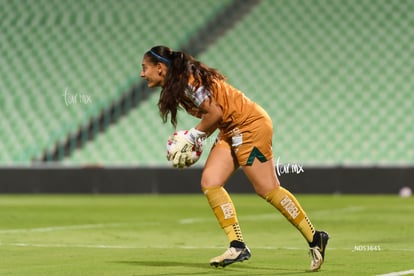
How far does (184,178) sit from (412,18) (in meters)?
6.93

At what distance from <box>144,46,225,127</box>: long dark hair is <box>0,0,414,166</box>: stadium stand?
14.1m

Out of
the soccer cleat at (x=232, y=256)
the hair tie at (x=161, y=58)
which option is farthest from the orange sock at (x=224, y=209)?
the hair tie at (x=161, y=58)

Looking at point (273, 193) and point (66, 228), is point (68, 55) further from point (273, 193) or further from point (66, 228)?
point (273, 193)

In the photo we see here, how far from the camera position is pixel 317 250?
8219 mm

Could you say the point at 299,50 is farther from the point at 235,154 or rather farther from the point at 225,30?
the point at 235,154

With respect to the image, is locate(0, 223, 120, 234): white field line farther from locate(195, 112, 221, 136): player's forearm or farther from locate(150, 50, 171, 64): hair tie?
locate(195, 112, 221, 136): player's forearm

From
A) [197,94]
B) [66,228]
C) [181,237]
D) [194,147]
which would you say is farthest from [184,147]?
[66,228]

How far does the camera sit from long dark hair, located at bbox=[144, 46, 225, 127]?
26.7 feet

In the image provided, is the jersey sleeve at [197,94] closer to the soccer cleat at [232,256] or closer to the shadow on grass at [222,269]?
the soccer cleat at [232,256]

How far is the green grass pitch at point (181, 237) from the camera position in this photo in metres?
8.36

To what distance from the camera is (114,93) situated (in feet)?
80.8

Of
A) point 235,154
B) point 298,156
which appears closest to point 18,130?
point 298,156

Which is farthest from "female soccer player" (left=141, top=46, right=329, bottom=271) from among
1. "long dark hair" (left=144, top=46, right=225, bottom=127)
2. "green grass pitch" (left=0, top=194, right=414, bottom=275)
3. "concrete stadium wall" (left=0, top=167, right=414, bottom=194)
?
"concrete stadium wall" (left=0, top=167, right=414, bottom=194)

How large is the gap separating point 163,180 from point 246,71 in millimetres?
4099
